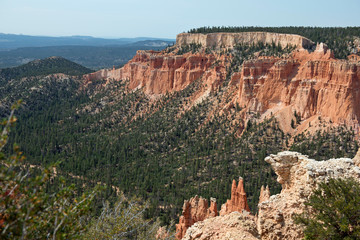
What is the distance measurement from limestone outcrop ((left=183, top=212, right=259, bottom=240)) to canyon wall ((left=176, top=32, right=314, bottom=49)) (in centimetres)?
5953

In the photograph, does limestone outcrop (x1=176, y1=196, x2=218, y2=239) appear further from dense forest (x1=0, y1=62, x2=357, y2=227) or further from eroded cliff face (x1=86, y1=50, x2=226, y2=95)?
eroded cliff face (x1=86, y1=50, x2=226, y2=95)

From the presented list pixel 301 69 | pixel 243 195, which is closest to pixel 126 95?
pixel 301 69

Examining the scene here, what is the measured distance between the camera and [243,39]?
8338 centimetres

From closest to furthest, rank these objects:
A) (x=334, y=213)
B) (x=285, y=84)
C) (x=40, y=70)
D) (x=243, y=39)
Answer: (x=334, y=213) < (x=285, y=84) < (x=243, y=39) < (x=40, y=70)

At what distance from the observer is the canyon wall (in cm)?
6963

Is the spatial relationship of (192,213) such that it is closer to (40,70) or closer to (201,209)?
(201,209)

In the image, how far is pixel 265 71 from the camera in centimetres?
6038

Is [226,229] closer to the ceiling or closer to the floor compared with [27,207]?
closer to the floor

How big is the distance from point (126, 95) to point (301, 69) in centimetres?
5335

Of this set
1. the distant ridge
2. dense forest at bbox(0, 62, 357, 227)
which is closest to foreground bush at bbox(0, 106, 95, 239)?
dense forest at bbox(0, 62, 357, 227)

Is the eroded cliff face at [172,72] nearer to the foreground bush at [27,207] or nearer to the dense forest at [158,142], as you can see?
the dense forest at [158,142]

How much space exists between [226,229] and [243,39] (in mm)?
75226

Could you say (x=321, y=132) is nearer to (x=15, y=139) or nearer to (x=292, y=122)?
(x=292, y=122)

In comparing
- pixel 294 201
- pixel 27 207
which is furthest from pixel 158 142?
pixel 27 207
